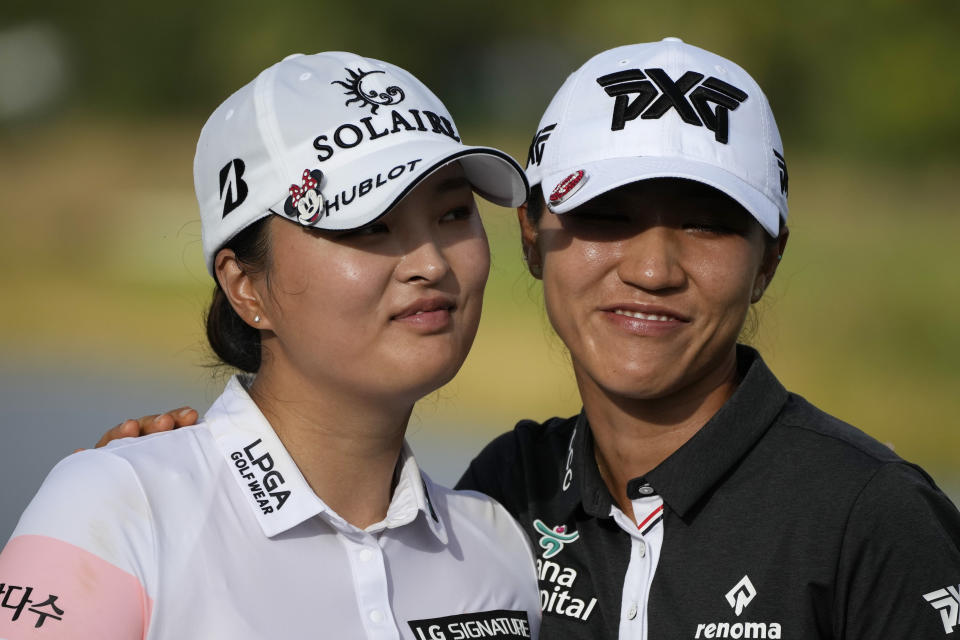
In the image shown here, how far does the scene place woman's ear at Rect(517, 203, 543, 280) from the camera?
2727mm

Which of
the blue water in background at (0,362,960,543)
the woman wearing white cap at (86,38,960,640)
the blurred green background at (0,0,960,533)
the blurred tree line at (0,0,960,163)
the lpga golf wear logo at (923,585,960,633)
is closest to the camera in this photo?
the lpga golf wear logo at (923,585,960,633)

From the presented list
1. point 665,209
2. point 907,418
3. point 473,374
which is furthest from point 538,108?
point 665,209

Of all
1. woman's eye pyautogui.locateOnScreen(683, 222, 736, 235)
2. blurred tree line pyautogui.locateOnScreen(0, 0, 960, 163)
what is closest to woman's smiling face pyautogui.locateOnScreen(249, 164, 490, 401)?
woman's eye pyautogui.locateOnScreen(683, 222, 736, 235)

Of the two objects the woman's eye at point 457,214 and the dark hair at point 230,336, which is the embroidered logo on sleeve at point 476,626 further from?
the woman's eye at point 457,214

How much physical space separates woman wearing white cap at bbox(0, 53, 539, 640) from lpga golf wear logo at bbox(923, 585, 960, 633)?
795mm

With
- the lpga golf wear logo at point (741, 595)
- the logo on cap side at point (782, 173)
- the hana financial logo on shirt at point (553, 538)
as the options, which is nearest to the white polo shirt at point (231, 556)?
the hana financial logo on shirt at point (553, 538)

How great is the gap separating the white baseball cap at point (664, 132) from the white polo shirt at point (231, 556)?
715mm

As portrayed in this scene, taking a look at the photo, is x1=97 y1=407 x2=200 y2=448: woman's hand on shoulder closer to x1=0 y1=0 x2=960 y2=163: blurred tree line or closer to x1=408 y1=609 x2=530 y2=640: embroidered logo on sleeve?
x1=408 y1=609 x2=530 y2=640: embroidered logo on sleeve

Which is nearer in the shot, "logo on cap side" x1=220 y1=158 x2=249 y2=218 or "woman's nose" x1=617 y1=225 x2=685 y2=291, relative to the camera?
"logo on cap side" x1=220 y1=158 x2=249 y2=218

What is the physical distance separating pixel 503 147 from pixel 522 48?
2.05m

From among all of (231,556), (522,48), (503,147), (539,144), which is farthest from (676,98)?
(522,48)

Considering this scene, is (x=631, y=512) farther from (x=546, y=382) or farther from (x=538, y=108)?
(x=538, y=108)

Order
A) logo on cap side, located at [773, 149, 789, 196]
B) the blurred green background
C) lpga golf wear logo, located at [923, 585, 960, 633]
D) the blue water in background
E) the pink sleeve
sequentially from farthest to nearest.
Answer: the blurred green background < the blue water in background < logo on cap side, located at [773, 149, 789, 196] < lpga golf wear logo, located at [923, 585, 960, 633] < the pink sleeve

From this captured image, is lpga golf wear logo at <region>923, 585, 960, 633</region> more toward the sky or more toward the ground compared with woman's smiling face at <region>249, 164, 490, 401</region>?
more toward the ground
